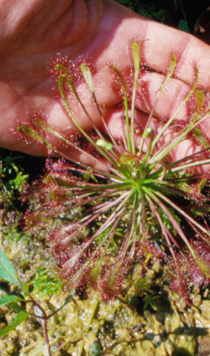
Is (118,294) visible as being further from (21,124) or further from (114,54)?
(114,54)

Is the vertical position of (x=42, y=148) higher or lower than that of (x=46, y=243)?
higher

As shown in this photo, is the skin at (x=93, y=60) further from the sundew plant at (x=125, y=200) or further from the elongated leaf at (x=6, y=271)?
the elongated leaf at (x=6, y=271)

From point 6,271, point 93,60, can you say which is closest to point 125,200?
point 6,271

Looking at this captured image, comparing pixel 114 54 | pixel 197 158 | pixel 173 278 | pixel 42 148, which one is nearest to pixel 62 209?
pixel 42 148

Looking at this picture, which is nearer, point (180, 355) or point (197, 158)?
point (180, 355)

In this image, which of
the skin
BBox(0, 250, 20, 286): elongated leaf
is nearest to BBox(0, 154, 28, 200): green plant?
the skin

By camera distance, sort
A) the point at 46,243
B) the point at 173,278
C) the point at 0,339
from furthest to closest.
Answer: the point at 46,243 < the point at 173,278 < the point at 0,339

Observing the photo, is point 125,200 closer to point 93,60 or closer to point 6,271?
point 6,271

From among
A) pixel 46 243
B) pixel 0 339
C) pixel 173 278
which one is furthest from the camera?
pixel 46 243
